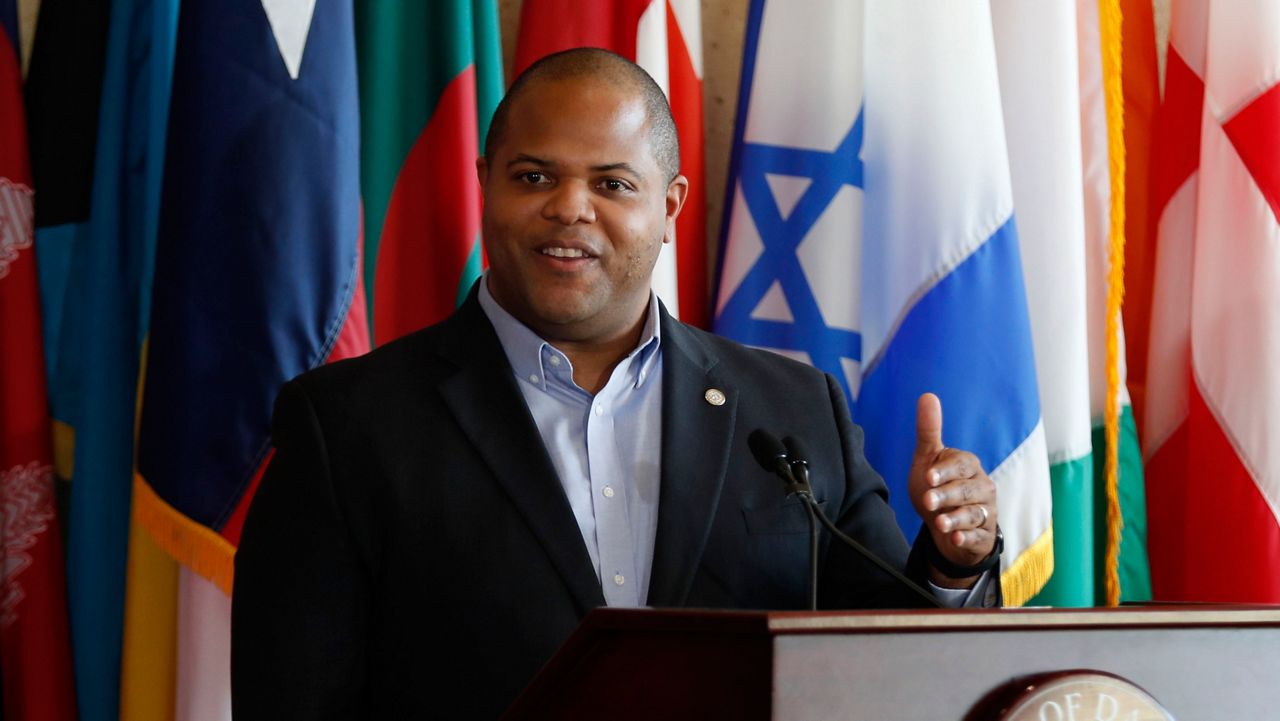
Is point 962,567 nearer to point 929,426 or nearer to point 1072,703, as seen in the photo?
point 929,426

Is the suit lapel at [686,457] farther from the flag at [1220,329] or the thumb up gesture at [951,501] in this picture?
the flag at [1220,329]

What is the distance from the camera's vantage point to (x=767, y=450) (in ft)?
4.68

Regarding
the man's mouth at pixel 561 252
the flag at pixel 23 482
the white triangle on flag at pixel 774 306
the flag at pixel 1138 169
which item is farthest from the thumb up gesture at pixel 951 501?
the flag at pixel 1138 169

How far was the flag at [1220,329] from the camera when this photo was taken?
2805 mm

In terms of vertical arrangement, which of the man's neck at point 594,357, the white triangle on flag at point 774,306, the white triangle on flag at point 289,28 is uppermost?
the white triangle on flag at point 289,28

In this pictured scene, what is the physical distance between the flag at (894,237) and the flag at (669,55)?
0.11m

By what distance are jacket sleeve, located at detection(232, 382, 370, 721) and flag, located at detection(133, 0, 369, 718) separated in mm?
644

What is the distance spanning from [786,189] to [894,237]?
0.80 ft

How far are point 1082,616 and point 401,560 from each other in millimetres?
872

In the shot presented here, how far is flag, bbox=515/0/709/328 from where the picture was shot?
268 centimetres

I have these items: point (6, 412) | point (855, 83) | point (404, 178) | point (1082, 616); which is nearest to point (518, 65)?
point (404, 178)

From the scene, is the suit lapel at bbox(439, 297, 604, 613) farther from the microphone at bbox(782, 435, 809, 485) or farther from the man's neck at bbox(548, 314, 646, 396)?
the microphone at bbox(782, 435, 809, 485)

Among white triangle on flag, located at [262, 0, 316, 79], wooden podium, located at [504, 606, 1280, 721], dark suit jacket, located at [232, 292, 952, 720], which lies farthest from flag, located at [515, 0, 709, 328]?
wooden podium, located at [504, 606, 1280, 721]

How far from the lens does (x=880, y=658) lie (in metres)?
0.98
